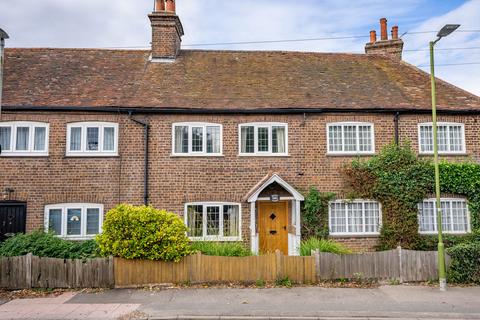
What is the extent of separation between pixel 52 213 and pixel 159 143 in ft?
14.8

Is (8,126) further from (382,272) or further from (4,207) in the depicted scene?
(382,272)

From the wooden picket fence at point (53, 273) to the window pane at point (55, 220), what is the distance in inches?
132

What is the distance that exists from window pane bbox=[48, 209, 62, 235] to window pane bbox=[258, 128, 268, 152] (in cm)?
762

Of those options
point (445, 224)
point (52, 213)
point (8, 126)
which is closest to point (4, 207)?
point (52, 213)

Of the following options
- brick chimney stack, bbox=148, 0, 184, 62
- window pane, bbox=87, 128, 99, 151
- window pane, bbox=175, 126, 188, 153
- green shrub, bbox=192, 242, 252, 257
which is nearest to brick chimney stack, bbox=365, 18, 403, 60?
brick chimney stack, bbox=148, 0, 184, 62

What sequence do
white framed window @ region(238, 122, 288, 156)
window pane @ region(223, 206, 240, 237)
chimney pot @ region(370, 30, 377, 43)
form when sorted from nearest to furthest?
window pane @ region(223, 206, 240, 237) → white framed window @ region(238, 122, 288, 156) → chimney pot @ region(370, 30, 377, 43)

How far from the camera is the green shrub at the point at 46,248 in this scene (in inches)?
403

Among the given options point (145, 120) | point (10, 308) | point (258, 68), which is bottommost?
point (10, 308)

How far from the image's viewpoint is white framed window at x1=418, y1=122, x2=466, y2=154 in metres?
14.0

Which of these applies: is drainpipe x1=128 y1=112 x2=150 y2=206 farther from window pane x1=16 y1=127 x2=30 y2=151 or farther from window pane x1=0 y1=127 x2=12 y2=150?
window pane x1=0 y1=127 x2=12 y2=150

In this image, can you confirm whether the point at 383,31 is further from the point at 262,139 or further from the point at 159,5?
the point at 159,5

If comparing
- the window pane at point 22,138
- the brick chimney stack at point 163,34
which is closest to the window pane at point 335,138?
the brick chimney stack at point 163,34

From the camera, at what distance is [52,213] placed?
1312cm

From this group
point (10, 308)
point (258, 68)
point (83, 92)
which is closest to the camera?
point (10, 308)
